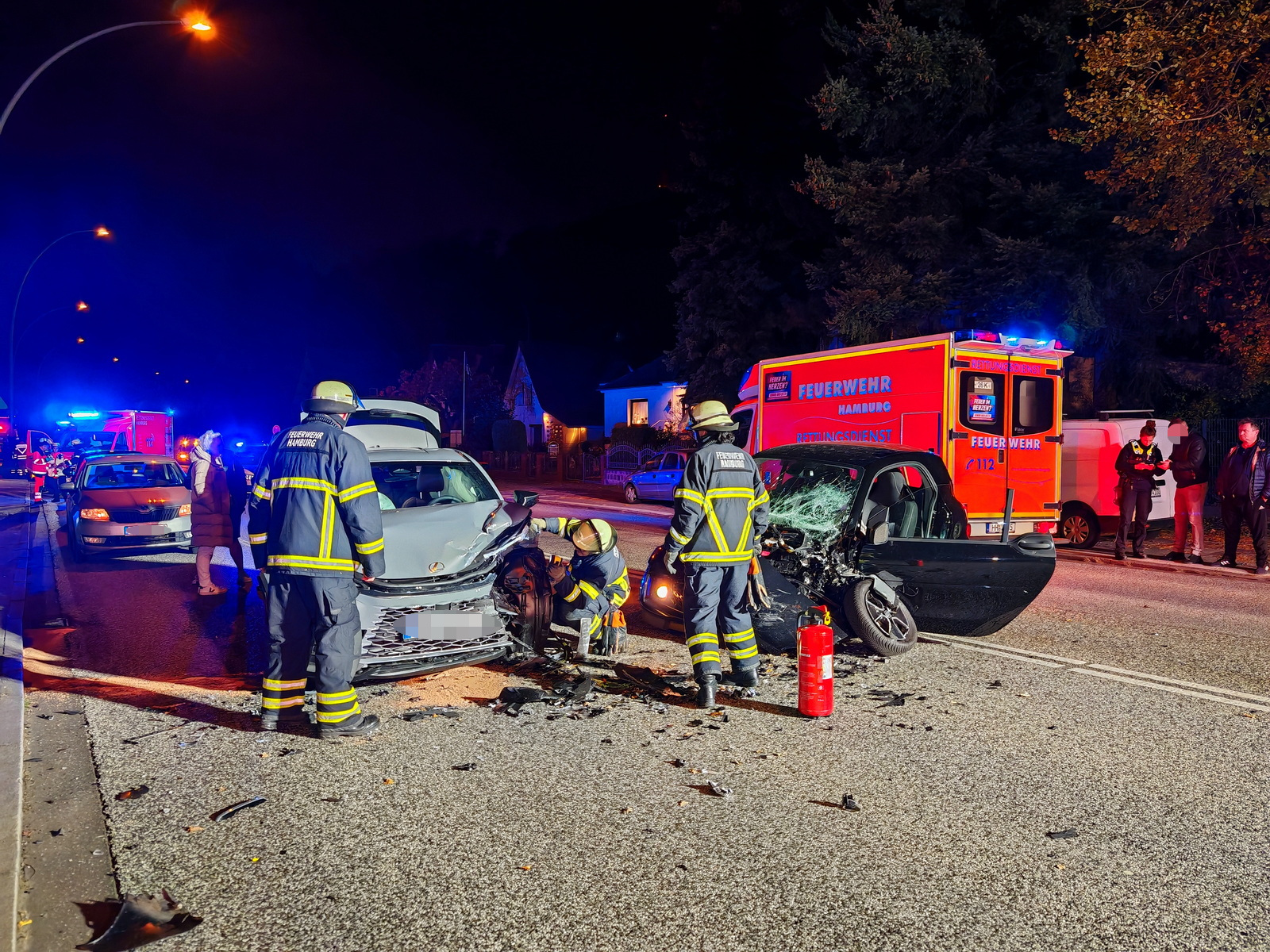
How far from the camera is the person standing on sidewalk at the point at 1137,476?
490 inches

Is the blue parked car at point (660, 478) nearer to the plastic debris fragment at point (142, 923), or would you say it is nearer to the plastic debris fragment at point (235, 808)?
the plastic debris fragment at point (235, 808)

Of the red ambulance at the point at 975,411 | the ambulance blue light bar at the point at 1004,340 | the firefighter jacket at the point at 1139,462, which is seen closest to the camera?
the red ambulance at the point at 975,411

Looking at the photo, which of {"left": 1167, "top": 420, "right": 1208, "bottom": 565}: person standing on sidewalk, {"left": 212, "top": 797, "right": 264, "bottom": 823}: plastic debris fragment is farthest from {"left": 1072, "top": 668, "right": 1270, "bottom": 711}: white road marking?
{"left": 1167, "top": 420, "right": 1208, "bottom": 565}: person standing on sidewalk

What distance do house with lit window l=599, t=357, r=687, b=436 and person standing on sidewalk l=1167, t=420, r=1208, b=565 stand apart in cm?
2759

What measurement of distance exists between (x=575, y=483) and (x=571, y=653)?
29651 millimetres

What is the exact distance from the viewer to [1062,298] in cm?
1819

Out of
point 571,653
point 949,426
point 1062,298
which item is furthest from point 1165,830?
point 1062,298

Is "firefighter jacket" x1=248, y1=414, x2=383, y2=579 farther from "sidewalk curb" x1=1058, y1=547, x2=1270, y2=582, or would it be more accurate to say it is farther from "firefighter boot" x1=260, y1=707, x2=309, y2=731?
"sidewalk curb" x1=1058, y1=547, x2=1270, y2=582

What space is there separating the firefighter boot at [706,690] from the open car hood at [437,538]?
1.72 m

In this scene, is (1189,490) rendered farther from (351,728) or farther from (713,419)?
(351,728)

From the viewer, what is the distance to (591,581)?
20.9ft

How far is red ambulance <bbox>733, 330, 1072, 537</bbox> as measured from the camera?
10.9 metres

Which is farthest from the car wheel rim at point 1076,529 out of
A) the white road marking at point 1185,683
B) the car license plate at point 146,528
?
the car license plate at point 146,528

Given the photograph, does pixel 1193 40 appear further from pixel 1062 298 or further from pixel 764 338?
pixel 764 338
